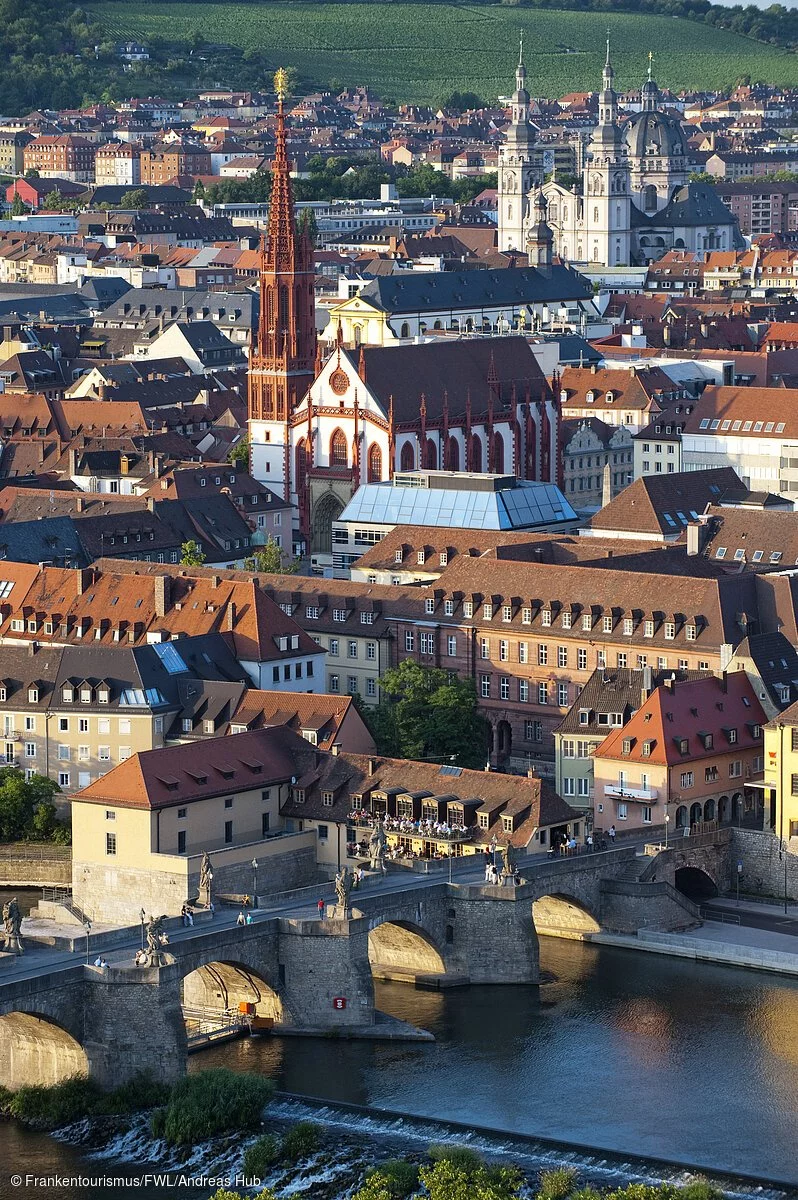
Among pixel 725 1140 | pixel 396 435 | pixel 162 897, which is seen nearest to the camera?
pixel 725 1140

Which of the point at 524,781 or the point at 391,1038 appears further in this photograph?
the point at 524,781

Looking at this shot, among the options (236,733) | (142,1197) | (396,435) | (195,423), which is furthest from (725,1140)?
(195,423)

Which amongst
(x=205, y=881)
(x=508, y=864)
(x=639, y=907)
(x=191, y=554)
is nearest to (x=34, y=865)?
(x=205, y=881)

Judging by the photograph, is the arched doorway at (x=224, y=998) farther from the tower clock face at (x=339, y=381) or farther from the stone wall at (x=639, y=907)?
the tower clock face at (x=339, y=381)

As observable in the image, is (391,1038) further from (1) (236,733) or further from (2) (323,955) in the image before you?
(1) (236,733)

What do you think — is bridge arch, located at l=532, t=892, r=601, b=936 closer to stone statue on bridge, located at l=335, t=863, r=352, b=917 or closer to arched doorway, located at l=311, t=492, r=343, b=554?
stone statue on bridge, located at l=335, t=863, r=352, b=917

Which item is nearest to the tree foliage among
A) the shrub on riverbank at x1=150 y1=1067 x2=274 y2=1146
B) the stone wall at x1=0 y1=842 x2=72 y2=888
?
the stone wall at x1=0 y1=842 x2=72 y2=888
